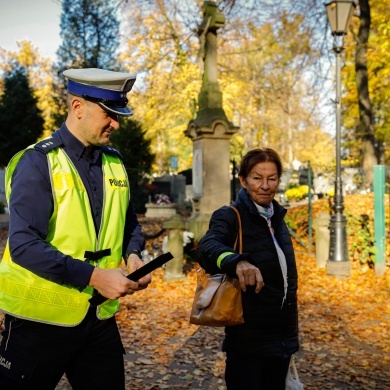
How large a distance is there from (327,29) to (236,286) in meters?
17.4

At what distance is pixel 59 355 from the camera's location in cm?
220

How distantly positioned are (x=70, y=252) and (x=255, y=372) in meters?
1.31

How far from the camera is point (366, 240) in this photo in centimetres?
970

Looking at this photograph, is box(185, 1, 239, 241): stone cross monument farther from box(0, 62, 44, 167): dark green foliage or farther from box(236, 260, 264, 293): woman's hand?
box(0, 62, 44, 167): dark green foliage

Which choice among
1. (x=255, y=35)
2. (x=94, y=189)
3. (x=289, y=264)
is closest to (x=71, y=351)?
(x=94, y=189)

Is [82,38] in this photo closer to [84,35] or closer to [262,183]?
[84,35]

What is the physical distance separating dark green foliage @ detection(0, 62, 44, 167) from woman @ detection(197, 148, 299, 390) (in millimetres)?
26401

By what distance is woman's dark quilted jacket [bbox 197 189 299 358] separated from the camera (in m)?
2.77

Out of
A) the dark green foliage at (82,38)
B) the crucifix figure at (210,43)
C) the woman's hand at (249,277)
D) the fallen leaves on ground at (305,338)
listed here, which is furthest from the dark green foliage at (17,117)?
the woman's hand at (249,277)

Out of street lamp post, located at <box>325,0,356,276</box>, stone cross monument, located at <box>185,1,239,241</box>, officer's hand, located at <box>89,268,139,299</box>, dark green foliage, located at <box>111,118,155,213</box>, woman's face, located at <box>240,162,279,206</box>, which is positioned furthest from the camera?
dark green foliage, located at <box>111,118,155,213</box>

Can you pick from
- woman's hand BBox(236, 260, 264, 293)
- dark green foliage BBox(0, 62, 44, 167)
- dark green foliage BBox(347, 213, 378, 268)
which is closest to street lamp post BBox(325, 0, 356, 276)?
dark green foliage BBox(347, 213, 378, 268)

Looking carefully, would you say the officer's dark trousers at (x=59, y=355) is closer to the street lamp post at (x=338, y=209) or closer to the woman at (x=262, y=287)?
the woman at (x=262, y=287)

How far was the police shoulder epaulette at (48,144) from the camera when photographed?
2166mm

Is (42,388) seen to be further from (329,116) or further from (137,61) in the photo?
(137,61)
